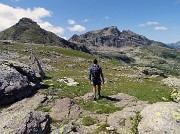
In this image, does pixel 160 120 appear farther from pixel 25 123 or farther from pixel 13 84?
pixel 13 84

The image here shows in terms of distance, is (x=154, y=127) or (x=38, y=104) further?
(x=38, y=104)

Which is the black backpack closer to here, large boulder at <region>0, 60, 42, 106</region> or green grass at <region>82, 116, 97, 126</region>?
green grass at <region>82, 116, 97, 126</region>

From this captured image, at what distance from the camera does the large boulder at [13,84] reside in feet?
101

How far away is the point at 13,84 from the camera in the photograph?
31922mm

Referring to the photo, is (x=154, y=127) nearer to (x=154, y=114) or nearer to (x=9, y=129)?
(x=154, y=114)

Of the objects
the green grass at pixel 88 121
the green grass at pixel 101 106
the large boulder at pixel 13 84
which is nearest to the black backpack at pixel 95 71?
the green grass at pixel 101 106

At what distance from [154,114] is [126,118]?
14.8ft

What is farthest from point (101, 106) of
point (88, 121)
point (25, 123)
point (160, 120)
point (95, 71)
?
point (25, 123)

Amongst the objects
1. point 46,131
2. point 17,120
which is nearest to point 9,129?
point 17,120

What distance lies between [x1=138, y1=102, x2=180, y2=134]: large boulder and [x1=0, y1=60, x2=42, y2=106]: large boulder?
16346mm

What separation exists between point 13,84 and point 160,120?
61.9 ft

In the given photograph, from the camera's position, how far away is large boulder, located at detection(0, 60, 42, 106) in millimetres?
30700

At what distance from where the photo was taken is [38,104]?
29328 millimetres

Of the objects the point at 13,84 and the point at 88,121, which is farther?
the point at 13,84
